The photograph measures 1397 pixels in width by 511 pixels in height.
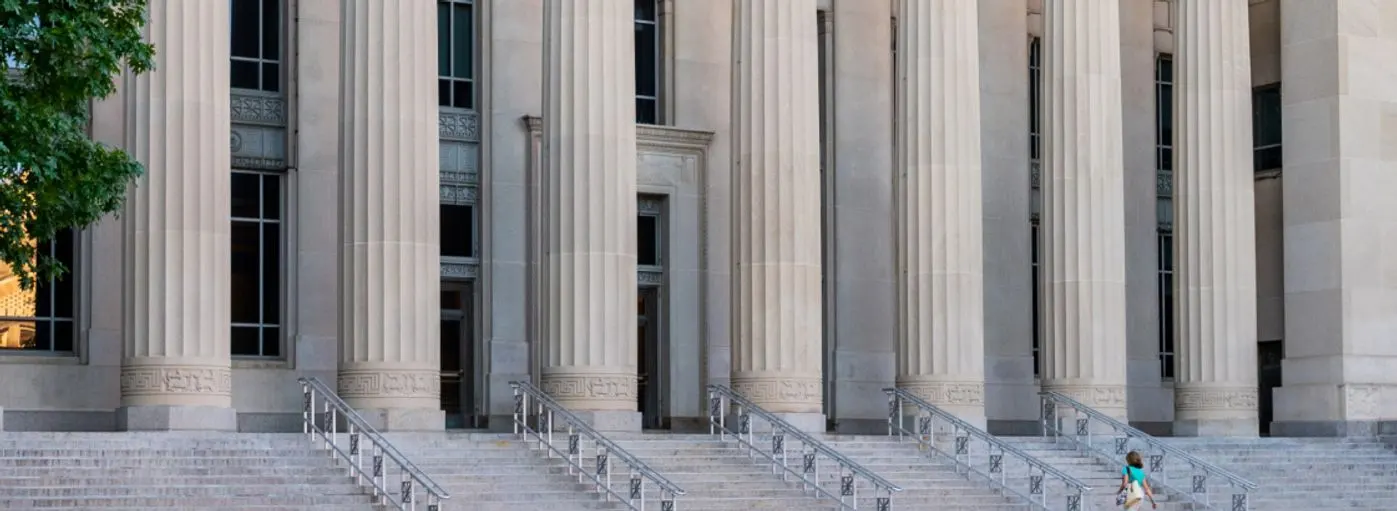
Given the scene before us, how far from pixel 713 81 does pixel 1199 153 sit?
878 centimetres

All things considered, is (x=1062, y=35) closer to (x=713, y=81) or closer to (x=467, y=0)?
(x=713, y=81)

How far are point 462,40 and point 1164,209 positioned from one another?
1574 cm

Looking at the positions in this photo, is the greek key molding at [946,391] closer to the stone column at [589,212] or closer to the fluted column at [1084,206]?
the fluted column at [1084,206]

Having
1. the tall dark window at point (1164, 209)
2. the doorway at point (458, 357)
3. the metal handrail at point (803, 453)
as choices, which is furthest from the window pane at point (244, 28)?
the tall dark window at point (1164, 209)

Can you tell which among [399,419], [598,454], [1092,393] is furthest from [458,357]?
[1092,393]

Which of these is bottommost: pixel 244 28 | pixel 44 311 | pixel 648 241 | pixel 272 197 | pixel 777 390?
pixel 777 390

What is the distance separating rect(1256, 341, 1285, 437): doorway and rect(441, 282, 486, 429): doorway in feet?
53.1

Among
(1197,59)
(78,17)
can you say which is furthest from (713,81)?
(78,17)

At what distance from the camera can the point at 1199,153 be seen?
3809 centimetres

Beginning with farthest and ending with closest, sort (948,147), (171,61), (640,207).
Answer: (640,207) → (948,147) → (171,61)

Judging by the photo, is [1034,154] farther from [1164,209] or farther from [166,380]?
[166,380]

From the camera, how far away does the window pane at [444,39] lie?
118 feet

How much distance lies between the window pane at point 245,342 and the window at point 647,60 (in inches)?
317

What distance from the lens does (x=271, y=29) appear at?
34.3m
